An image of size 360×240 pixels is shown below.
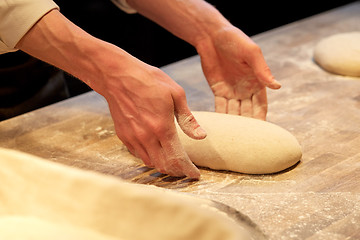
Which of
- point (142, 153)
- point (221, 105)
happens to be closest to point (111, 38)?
point (221, 105)

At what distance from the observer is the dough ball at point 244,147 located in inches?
58.5

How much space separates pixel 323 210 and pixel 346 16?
1766 mm

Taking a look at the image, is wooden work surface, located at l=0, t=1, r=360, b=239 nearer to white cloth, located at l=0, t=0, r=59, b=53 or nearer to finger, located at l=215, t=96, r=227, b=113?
finger, located at l=215, t=96, r=227, b=113

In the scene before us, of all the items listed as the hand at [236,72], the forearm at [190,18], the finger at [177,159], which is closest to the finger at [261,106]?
the hand at [236,72]

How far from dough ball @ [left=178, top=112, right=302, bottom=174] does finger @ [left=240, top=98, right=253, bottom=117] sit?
0.18 m

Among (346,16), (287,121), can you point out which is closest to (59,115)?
(287,121)

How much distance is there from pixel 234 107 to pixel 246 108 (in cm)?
5

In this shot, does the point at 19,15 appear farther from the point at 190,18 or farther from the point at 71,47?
→ the point at 190,18

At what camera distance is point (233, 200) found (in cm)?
136

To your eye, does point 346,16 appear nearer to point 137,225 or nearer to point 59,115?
point 59,115

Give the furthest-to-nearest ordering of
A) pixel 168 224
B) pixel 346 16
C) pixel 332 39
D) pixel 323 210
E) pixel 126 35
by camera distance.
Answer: pixel 126 35, pixel 346 16, pixel 332 39, pixel 323 210, pixel 168 224

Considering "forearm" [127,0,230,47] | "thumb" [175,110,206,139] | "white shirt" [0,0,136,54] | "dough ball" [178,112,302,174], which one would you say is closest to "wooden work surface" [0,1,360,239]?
"dough ball" [178,112,302,174]

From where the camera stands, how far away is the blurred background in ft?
7.22

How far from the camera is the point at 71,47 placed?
57.6 inches
